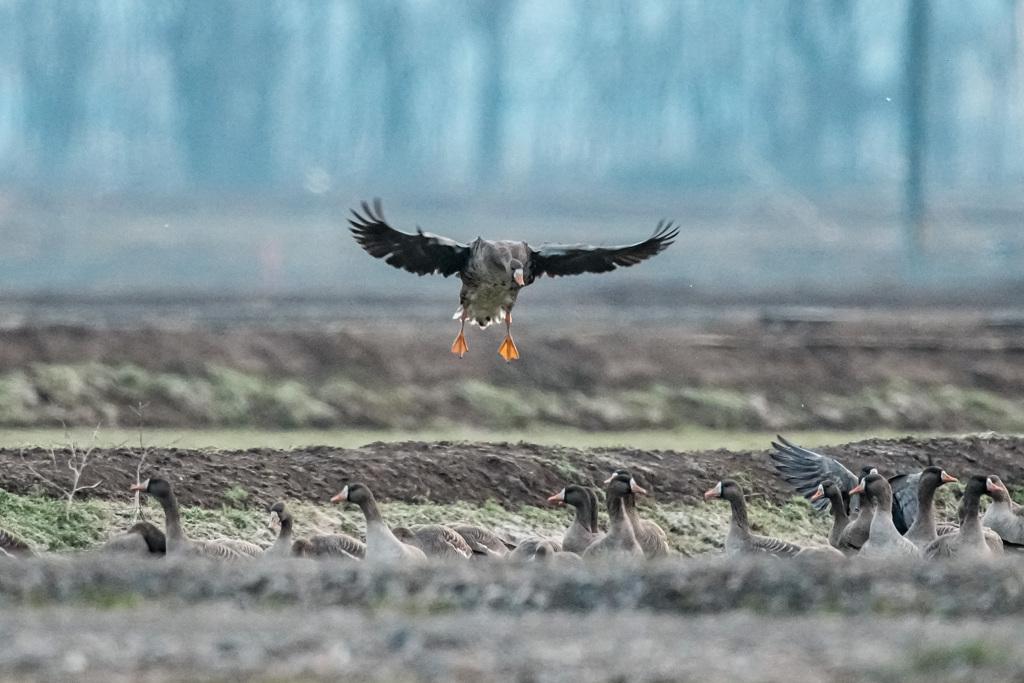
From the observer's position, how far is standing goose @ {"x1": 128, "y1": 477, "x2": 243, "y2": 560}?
10.1 meters

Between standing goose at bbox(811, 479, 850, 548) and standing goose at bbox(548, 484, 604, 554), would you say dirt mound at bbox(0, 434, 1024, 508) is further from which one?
standing goose at bbox(548, 484, 604, 554)

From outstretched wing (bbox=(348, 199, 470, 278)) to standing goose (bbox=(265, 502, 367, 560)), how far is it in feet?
7.48

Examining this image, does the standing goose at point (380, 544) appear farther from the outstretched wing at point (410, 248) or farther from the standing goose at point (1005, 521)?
the standing goose at point (1005, 521)

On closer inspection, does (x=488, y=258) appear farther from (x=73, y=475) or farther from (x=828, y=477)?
(x=73, y=475)

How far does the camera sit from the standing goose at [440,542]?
411 inches

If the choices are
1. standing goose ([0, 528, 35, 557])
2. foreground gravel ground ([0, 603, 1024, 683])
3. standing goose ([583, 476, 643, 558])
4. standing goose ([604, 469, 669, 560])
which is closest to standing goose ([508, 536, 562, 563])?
standing goose ([583, 476, 643, 558])

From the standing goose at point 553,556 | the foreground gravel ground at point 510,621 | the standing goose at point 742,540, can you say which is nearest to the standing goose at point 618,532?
the standing goose at point 553,556

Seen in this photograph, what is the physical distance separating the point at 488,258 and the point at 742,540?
3.22 meters

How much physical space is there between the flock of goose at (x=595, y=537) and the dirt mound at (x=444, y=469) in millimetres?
1310

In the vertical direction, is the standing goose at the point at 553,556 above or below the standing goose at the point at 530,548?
above

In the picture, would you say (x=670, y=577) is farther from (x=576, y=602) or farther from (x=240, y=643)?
(x=240, y=643)

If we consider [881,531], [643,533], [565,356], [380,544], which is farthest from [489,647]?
[565,356]

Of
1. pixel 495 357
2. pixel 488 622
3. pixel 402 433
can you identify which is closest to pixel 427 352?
pixel 495 357

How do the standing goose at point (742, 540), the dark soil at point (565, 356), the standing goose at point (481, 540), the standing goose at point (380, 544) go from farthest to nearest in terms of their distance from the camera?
the dark soil at point (565, 356), the standing goose at point (481, 540), the standing goose at point (742, 540), the standing goose at point (380, 544)
